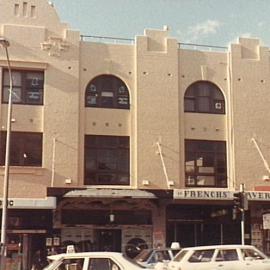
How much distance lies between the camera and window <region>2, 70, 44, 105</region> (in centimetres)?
2983

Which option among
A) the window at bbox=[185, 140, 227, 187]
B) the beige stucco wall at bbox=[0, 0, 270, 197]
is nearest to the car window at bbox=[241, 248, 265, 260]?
the beige stucco wall at bbox=[0, 0, 270, 197]

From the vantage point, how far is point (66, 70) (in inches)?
1190

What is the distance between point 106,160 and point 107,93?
3.36 m

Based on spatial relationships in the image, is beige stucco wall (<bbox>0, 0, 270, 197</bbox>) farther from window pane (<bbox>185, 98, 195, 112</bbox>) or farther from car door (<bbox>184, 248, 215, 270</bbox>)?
car door (<bbox>184, 248, 215, 270</bbox>)

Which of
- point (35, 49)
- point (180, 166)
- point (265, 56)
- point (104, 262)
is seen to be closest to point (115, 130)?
point (180, 166)

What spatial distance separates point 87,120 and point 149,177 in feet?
13.3

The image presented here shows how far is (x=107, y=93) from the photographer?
3098cm

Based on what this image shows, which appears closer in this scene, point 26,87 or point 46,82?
point 46,82

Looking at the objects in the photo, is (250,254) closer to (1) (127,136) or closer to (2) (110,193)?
(2) (110,193)

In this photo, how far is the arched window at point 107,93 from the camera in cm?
3069

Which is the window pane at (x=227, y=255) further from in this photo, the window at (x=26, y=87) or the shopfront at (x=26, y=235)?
the window at (x=26, y=87)

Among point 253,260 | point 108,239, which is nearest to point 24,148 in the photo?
point 108,239

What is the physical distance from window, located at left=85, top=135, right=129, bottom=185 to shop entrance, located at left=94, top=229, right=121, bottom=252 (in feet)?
7.55

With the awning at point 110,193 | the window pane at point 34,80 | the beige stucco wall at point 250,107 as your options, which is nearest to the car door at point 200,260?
the awning at point 110,193
